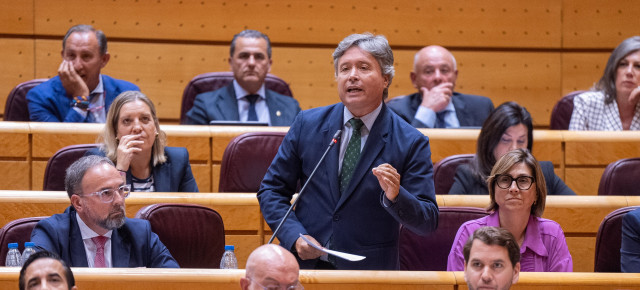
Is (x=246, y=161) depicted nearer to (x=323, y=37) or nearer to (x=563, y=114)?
(x=563, y=114)

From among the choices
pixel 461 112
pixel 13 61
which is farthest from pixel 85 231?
pixel 13 61

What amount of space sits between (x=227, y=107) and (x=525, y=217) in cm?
115

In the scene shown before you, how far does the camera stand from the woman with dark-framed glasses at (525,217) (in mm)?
1686

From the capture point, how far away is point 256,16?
324 centimetres

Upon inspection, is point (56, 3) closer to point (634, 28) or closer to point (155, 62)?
point (155, 62)

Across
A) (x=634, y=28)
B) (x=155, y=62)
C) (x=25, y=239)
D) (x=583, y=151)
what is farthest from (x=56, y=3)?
(x=634, y=28)

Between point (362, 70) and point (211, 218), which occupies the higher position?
point (362, 70)

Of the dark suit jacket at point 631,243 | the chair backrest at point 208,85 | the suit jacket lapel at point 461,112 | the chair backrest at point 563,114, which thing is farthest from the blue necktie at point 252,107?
the dark suit jacket at point 631,243

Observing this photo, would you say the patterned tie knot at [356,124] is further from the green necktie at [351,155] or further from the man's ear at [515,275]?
the man's ear at [515,275]

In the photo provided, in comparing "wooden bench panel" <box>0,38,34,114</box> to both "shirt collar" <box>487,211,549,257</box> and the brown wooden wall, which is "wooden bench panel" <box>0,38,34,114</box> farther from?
"shirt collar" <box>487,211,549,257</box>

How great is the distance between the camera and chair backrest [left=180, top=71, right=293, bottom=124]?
2.71 m

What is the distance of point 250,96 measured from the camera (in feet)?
8.80

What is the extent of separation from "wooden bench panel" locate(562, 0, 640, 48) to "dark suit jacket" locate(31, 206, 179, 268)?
2.17 m

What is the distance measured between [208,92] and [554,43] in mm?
1409
